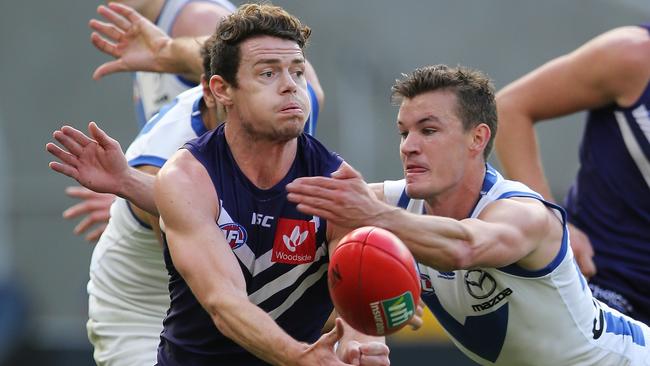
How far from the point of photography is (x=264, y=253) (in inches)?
211

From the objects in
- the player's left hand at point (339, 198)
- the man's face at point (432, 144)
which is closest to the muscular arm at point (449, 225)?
the player's left hand at point (339, 198)

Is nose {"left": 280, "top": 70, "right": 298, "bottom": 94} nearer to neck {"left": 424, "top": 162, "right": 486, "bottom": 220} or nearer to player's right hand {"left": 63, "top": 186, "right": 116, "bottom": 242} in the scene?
neck {"left": 424, "top": 162, "right": 486, "bottom": 220}

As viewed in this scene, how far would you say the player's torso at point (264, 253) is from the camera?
5.30 metres

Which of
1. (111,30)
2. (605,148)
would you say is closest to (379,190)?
(605,148)

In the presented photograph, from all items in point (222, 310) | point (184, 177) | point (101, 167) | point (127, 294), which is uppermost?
point (184, 177)

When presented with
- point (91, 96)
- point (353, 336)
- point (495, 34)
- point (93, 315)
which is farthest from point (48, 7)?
point (353, 336)

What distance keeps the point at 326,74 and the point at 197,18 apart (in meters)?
6.58

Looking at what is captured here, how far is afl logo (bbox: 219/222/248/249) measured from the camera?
206 inches

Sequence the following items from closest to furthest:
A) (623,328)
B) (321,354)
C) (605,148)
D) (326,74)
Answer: (321,354) < (623,328) < (605,148) < (326,74)

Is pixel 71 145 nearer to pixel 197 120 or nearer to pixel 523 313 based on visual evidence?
pixel 197 120

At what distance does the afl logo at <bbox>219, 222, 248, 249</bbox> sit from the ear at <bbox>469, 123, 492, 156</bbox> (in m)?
1.20

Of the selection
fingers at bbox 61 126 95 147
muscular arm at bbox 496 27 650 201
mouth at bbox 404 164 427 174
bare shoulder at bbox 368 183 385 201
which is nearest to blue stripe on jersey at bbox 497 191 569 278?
mouth at bbox 404 164 427 174

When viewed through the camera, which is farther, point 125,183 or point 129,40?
point 129,40

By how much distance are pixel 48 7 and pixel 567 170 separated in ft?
20.8
